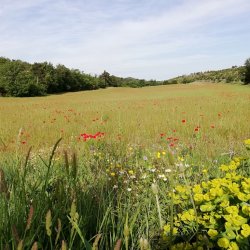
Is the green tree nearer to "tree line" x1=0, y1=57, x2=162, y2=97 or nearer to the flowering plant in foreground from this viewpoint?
"tree line" x1=0, y1=57, x2=162, y2=97

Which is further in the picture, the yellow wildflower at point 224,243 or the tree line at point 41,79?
the tree line at point 41,79

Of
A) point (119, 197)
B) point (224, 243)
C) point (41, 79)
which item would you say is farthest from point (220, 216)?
point (41, 79)

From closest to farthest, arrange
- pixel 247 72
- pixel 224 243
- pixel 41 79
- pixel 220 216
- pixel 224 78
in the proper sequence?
pixel 224 243 → pixel 220 216 → pixel 247 72 → pixel 41 79 → pixel 224 78

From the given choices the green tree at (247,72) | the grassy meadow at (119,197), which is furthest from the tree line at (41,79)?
the grassy meadow at (119,197)

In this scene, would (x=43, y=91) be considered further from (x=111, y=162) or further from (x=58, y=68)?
(x=111, y=162)

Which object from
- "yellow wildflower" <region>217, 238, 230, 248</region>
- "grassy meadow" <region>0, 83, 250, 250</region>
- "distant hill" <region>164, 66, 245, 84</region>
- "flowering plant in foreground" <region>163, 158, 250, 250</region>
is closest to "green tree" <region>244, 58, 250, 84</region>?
"distant hill" <region>164, 66, 245, 84</region>

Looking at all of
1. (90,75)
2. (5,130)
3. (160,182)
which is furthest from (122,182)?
(90,75)

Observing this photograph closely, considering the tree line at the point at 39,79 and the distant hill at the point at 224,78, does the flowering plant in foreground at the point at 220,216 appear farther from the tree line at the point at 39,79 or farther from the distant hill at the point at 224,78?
the distant hill at the point at 224,78

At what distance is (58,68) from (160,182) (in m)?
62.7

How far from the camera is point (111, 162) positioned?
4.31 metres

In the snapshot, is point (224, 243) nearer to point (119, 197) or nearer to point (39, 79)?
point (119, 197)

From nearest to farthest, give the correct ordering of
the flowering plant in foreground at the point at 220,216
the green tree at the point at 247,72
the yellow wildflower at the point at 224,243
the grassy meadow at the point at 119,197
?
the grassy meadow at the point at 119,197, the yellow wildflower at the point at 224,243, the flowering plant in foreground at the point at 220,216, the green tree at the point at 247,72

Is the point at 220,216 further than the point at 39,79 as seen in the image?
No

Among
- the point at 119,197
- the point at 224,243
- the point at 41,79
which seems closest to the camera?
the point at 224,243
